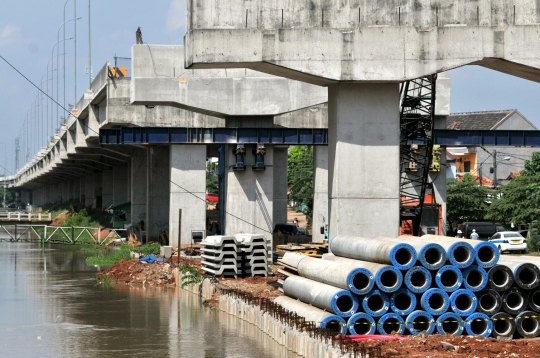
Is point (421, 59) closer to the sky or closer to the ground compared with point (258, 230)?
closer to the sky

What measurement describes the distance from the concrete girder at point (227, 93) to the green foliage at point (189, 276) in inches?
452

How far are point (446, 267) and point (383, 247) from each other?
4.41 feet

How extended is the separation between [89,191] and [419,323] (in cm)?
11262

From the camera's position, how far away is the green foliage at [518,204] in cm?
→ 6391

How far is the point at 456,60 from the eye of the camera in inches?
1090

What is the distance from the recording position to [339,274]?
67.5 feet

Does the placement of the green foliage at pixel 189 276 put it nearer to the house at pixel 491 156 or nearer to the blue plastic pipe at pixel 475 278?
the blue plastic pipe at pixel 475 278

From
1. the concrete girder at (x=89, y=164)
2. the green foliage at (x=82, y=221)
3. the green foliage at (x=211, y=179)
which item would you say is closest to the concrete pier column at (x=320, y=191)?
the green foliage at (x=82, y=221)

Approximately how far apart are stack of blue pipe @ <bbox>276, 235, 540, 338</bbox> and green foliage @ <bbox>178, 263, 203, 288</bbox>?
574 inches

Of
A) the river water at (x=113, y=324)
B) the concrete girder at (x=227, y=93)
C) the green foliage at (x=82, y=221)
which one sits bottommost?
the river water at (x=113, y=324)

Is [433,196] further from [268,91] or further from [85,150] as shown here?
[85,150]

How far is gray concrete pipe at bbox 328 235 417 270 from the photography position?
19.9 meters

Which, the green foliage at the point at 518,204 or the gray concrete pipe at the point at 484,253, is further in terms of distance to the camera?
the green foliage at the point at 518,204

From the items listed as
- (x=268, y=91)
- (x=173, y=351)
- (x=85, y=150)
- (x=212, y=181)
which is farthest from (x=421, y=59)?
(x=212, y=181)
